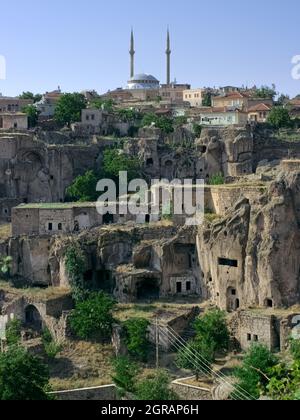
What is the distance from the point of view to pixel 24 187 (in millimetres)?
46656

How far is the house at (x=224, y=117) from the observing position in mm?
59281

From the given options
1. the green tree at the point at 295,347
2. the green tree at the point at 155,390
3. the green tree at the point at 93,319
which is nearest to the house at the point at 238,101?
the green tree at the point at 93,319

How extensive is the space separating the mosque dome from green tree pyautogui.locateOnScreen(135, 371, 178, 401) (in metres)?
64.8

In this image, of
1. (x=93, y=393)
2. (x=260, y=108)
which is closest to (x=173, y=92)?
(x=260, y=108)

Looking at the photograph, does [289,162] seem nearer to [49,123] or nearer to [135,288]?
[135,288]

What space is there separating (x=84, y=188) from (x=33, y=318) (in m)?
11.1

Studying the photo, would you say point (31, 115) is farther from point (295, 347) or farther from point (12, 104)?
point (295, 347)

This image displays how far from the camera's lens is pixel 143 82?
91688 millimetres

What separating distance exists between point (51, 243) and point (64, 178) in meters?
10.5

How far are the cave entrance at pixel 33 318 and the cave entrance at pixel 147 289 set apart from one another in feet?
14.5

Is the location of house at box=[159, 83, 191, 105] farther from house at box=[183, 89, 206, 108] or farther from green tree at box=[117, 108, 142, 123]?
green tree at box=[117, 108, 142, 123]

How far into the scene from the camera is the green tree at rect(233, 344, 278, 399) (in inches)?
1018

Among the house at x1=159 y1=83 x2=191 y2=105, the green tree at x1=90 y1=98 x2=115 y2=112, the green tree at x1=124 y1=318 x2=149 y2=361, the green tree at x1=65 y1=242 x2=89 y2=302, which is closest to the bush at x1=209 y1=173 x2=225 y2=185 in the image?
the green tree at x1=65 y1=242 x2=89 y2=302
